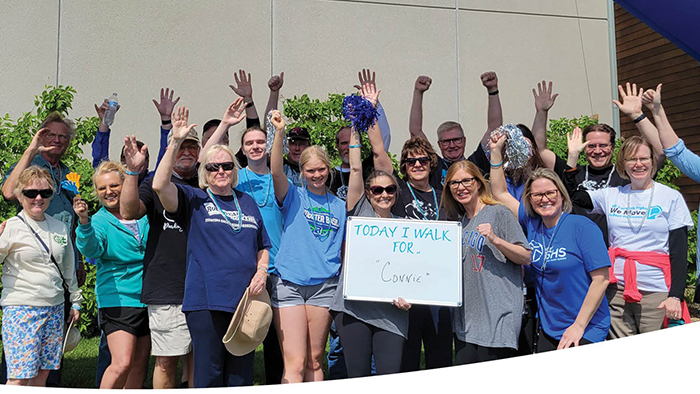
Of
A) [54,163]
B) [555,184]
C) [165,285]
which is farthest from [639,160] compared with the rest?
[54,163]

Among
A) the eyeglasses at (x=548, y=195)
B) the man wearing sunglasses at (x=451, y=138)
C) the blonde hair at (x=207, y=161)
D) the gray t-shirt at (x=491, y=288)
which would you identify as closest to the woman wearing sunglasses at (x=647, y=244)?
the eyeglasses at (x=548, y=195)

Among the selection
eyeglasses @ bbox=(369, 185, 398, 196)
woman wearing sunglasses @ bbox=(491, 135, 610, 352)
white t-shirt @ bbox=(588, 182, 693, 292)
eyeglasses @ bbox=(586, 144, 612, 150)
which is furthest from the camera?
eyeglasses @ bbox=(586, 144, 612, 150)

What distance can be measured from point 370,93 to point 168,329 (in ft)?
7.11

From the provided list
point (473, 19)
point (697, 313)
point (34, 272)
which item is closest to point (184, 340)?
point (34, 272)

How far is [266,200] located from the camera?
448cm

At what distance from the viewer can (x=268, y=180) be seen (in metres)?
4.51

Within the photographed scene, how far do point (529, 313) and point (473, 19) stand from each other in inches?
273

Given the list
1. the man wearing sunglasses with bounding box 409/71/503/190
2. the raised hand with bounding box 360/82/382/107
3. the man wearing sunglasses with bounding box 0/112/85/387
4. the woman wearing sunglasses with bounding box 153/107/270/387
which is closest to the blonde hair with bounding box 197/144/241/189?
the woman wearing sunglasses with bounding box 153/107/270/387

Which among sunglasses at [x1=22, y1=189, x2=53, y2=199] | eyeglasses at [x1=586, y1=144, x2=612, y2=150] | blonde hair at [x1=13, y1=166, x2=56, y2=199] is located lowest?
sunglasses at [x1=22, y1=189, x2=53, y2=199]

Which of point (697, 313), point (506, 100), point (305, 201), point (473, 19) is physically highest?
point (473, 19)

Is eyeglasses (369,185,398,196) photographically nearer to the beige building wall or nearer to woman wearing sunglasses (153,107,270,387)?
woman wearing sunglasses (153,107,270,387)

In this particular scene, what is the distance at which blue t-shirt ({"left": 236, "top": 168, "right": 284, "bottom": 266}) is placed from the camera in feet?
14.7

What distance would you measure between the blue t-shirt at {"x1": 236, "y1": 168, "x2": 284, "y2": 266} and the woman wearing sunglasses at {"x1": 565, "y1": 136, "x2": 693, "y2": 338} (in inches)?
91.4

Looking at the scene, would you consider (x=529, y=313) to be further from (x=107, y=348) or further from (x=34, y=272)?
(x=34, y=272)
